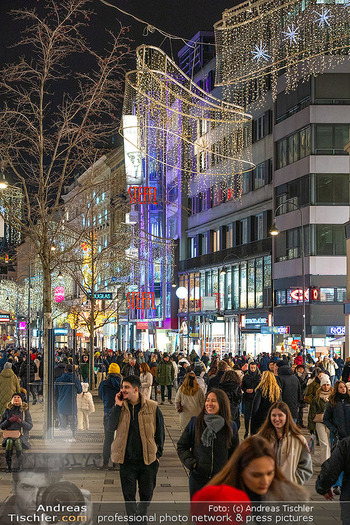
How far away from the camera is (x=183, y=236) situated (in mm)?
82062

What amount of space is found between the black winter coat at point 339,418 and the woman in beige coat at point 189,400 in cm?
269

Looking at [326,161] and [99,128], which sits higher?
[326,161]

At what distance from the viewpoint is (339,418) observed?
12188mm

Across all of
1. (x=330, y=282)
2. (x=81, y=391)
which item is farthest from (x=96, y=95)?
(x=330, y=282)

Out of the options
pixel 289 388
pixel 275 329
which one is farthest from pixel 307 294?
pixel 289 388

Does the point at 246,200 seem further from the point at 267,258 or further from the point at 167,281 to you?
the point at 167,281

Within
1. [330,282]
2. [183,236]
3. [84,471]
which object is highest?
[183,236]

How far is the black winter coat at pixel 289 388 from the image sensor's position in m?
16.9

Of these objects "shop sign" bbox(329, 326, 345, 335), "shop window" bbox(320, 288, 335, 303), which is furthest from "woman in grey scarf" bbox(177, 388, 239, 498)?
"shop window" bbox(320, 288, 335, 303)

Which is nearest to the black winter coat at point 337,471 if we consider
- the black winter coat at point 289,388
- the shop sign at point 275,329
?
the black winter coat at point 289,388

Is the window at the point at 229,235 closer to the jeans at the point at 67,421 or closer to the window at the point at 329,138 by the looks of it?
the window at the point at 329,138

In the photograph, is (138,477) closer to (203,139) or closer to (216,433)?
(216,433)

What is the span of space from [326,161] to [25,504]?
48805 mm

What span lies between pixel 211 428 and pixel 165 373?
73.6ft
